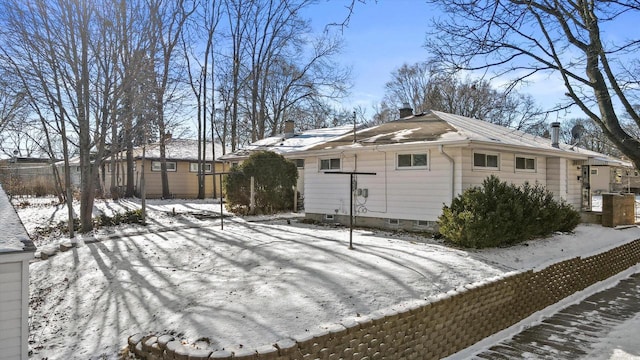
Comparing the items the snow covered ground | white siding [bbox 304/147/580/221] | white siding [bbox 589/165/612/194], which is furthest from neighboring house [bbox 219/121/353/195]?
white siding [bbox 589/165/612/194]

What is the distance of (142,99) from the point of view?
1201 centimetres

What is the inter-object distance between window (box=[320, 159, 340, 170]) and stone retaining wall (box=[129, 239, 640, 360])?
247 inches

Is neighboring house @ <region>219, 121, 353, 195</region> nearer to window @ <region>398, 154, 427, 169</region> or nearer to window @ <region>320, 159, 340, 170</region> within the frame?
window @ <region>320, 159, 340, 170</region>

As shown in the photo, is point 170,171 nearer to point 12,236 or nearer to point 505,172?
point 505,172

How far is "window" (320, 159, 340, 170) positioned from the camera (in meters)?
12.0

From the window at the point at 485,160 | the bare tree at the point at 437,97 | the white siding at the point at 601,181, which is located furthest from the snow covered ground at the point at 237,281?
the white siding at the point at 601,181

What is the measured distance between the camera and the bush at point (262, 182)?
14156 millimetres

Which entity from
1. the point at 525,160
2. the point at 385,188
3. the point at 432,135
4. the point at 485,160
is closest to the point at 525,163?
the point at 525,160

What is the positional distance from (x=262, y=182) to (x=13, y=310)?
35.5ft

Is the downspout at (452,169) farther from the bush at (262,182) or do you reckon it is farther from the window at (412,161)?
the bush at (262,182)

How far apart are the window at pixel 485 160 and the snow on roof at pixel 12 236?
28.9ft

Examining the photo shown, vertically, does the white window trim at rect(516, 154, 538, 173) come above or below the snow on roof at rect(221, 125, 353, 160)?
below

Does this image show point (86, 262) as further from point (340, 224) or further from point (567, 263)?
point (567, 263)

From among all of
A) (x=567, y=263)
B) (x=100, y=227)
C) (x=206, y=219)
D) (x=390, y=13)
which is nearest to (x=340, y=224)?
(x=206, y=219)
